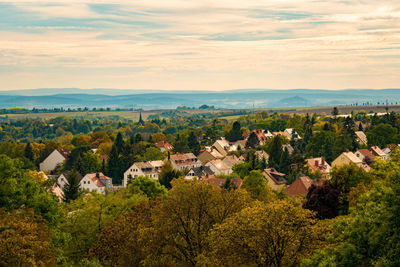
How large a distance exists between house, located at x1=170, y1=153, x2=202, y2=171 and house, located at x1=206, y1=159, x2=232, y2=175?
9207 mm

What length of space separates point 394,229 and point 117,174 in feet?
323

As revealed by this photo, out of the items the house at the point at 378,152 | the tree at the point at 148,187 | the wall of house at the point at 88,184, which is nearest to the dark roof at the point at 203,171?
the wall of house at the point at 88,184

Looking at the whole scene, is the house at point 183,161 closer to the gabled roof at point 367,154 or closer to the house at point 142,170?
the house at point 142,170

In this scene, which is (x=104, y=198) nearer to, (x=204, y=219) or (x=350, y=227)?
(x=204, y=219)

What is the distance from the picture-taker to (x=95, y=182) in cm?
10119

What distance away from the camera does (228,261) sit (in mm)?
23859

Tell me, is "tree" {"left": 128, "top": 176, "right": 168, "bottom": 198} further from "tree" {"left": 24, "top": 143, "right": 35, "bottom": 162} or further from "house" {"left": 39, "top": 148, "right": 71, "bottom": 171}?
"tree" {"left": 24, "top": 143, "right": 35, "bottom": 162}

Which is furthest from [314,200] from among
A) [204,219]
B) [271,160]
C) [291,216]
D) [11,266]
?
[271,160]

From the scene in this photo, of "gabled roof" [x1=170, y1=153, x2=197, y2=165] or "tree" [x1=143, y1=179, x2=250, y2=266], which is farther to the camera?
"gabled roof" [x1=170, y1=153, x2=197, y2=165]

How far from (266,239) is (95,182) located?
8158 centimetres

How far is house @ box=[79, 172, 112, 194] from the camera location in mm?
100312

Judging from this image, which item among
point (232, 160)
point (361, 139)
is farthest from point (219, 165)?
point (361, 139)

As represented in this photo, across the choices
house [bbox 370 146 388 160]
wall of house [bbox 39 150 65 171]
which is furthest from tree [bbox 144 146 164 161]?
house [bbox 370 146 388 160]

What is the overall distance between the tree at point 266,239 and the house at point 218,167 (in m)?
83.1
